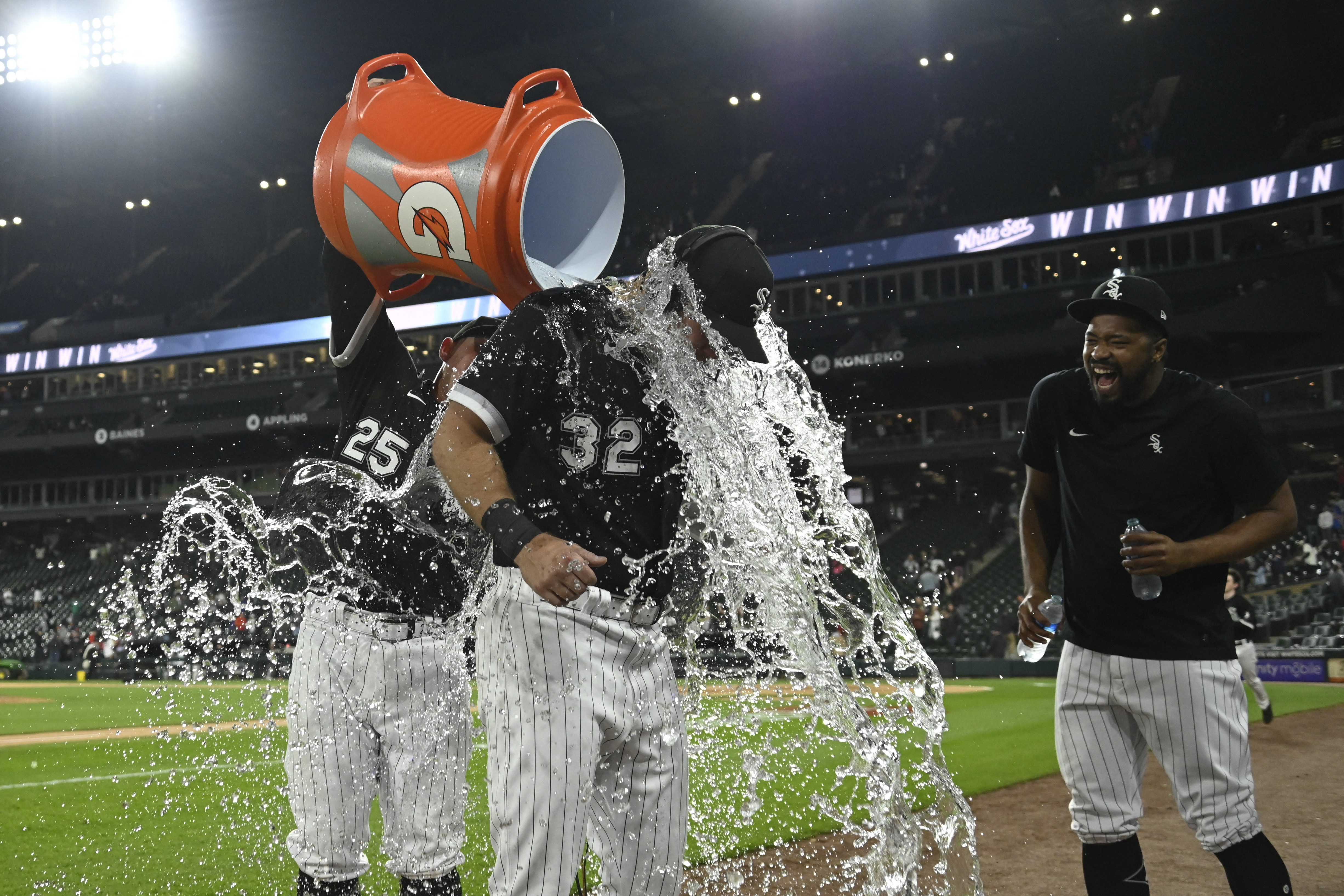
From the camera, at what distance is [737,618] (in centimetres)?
294

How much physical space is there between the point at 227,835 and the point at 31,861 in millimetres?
988

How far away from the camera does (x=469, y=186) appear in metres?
2.36

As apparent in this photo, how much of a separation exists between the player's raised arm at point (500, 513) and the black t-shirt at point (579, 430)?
0.04 metres

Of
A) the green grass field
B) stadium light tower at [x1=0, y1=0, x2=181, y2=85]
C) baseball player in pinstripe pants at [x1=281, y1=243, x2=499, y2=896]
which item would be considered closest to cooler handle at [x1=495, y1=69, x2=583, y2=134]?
baseball player in pinstripe pants at [x1=281, y1=243, x2=499, y2=896]

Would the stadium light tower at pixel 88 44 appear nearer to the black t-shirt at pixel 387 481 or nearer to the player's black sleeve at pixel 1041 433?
the black t-shirt at pixel 387 481

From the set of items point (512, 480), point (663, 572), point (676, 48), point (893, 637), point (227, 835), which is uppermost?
point (676, 48)

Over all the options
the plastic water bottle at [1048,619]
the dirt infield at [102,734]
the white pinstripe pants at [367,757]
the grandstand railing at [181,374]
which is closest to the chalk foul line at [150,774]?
the dirt infield at [102,734]

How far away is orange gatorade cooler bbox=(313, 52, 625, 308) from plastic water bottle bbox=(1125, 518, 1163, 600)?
1683 mm

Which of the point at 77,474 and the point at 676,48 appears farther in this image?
the point at 77,474

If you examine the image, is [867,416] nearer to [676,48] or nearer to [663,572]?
[676,48]

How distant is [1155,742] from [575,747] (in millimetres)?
1839

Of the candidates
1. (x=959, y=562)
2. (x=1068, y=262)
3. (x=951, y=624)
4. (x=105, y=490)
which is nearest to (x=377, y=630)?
(x=951, y=624)

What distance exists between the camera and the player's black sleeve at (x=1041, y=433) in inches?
134

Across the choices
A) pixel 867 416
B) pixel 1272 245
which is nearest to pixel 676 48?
pixel 867 416
